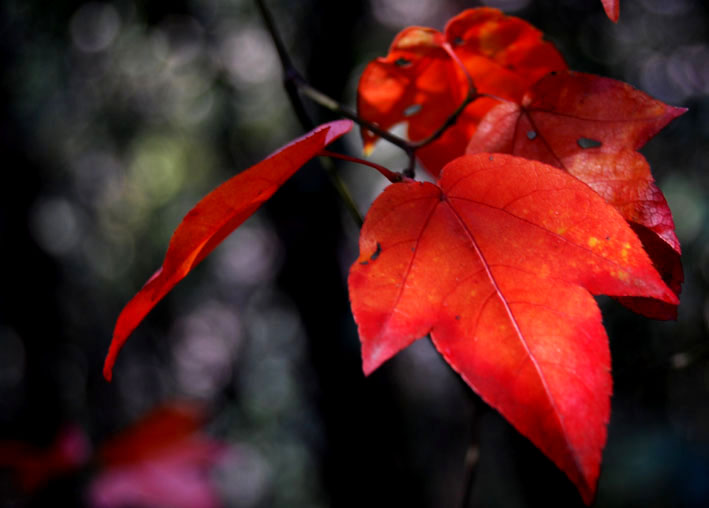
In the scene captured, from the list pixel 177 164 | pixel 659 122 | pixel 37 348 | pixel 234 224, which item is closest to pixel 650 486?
pixel 659 122

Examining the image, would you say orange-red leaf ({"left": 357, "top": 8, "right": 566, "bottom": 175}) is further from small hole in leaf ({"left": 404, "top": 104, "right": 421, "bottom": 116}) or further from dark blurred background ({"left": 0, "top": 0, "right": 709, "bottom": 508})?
dark blurred background ({"left": 0, "top": 0, "right": 709, "bottom": 508})

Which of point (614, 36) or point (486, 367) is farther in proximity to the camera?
point (614, 36)

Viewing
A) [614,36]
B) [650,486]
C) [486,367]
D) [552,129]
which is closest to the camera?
[486,367]

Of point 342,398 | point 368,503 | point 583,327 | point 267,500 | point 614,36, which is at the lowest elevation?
point 267,500

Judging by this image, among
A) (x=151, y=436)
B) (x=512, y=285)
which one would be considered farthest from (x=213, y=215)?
(x=151, y=436)

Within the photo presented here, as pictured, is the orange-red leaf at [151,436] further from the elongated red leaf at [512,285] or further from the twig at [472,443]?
the elongated red leaf at [512,285]

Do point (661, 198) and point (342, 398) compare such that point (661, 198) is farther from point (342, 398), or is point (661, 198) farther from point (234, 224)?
point (342, 398)
